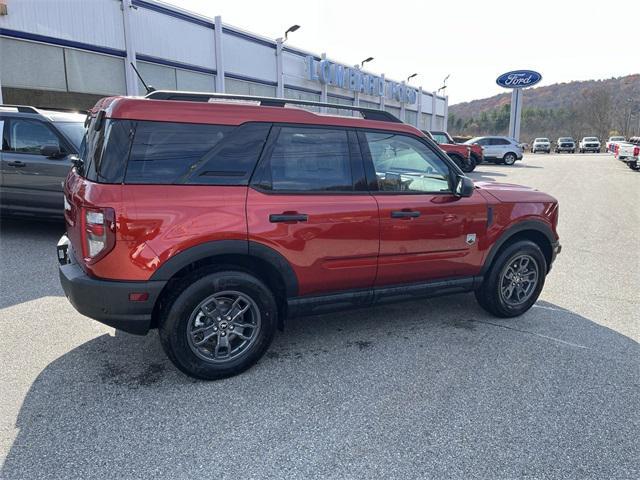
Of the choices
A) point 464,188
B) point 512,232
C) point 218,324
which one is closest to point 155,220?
point 218,324

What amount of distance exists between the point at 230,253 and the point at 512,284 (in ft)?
9.31

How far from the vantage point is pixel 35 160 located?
21.5 ft

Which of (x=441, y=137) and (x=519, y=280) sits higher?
(x=441, y=137)

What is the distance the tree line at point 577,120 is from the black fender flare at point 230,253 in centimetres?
8628

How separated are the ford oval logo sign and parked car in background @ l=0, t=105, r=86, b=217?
37503 mm

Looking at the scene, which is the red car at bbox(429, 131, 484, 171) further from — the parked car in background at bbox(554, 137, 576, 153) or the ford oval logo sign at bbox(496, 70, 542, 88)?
the parked car in background at bbox(554, 137, 576, 153)

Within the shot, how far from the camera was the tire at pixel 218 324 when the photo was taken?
2988 mm

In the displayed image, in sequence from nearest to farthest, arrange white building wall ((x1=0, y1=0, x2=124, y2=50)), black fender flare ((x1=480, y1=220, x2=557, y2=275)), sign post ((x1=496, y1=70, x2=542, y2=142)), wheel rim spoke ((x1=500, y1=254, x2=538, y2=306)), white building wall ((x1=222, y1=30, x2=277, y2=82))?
black fender flare ((x1=480, y1=220, x2=557, y2=275)) → wheel rim spoke ((x1=500, y1=254, x2=538, y2=306)) → white building wall ((x1=0, y1=0, x2=124, y2=50)) → white building wall ((x1=222, y1=30, x2=277, y2=82)) → sign post ((x1=496, y1=70, x2=542, y2=142))

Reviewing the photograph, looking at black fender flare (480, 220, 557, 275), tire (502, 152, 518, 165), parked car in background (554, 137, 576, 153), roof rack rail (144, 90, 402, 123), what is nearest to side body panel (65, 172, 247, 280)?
roof rack rail (144, 90, 402, 123)

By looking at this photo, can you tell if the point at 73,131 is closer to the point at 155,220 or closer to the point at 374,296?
the point at 155,220

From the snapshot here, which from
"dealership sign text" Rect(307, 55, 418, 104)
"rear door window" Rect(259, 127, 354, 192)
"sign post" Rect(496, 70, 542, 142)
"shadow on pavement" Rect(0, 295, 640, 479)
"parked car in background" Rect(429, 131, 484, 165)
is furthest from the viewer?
"sign post" Rect(496, 70, 542, 142)

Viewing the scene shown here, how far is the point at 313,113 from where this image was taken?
3453 mm

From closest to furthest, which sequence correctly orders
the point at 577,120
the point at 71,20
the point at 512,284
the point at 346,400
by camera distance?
the point at 346,400, the point at 512,284, the point at 71,20, the point at 577,120

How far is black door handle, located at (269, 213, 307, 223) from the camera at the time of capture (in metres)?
3.15
